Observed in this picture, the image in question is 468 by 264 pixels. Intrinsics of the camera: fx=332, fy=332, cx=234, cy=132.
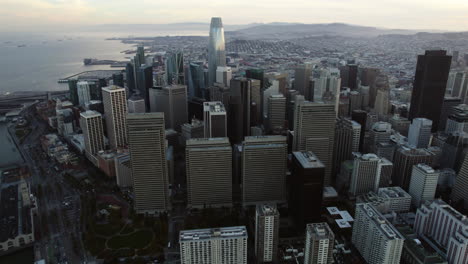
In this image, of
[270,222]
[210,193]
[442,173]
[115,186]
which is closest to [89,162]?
[115,186]

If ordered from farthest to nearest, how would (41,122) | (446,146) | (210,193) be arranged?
(41,122)
(446,146)
(210,193)

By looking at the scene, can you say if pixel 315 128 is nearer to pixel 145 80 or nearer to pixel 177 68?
pixel 145 80

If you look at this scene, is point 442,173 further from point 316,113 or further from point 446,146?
point 316,113

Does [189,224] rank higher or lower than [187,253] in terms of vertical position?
lower

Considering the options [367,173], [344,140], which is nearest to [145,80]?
[344,140]

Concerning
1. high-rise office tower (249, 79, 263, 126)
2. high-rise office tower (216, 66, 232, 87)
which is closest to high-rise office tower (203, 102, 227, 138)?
high-rise office tower (249, 79, 263, 126)

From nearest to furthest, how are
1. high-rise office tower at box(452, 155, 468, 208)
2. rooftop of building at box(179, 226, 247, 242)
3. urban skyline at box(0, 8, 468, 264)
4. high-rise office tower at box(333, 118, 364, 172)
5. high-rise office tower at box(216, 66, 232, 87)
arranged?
rooftop of building at box(179, 226, 247, 242), urban skyline at box(0, 8, 468, 264), high-rise office tower at box(452, 155, 468, 208), high-rise office tower at box(333, 118, 364, 172), high-rise office tower at box(216, 66, 232, 87)

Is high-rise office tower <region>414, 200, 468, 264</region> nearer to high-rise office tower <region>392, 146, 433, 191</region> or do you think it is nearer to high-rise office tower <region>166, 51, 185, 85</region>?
high-rise office tower <region>392, 146, 433, 191</region>
